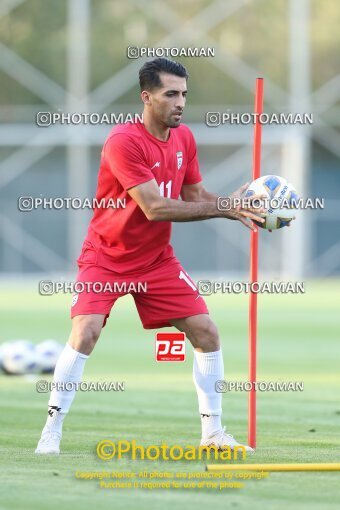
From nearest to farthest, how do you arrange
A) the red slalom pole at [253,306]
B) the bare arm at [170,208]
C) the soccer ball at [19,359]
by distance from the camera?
the bare arm at [170,208] < the red slalom pole at [253,306] < the soccer ball at [19,359]

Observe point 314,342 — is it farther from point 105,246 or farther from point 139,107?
point 139,107

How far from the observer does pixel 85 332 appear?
26.3ft

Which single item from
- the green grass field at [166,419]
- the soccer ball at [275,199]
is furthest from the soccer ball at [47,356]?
the soccer ball at [275,199]

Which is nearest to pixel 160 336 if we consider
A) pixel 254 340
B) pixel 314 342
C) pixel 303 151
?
pixel 254 340

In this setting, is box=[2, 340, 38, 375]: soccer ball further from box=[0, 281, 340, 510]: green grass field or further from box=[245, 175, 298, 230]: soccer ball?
box=[245, 175, 298, 230]: soccer ball

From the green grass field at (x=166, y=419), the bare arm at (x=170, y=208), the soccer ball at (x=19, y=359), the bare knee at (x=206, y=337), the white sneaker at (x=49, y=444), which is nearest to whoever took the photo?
the green grass field at (x=166, y=419)

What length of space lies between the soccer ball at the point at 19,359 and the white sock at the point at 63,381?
524 centimetres

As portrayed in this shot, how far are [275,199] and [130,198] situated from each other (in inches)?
39.3

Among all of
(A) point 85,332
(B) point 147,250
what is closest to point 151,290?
(B) point 147,250

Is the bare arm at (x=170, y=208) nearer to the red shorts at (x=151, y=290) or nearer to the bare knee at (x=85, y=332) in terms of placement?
the red shorts at (x=151, y=290)

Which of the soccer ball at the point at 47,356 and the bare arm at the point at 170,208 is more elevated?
the soccer ball at the point at 47,356

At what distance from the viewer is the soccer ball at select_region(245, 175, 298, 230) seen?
25.8 feet

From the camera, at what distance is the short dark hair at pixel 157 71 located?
8.19 meters

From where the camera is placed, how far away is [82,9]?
3809 centimetres
